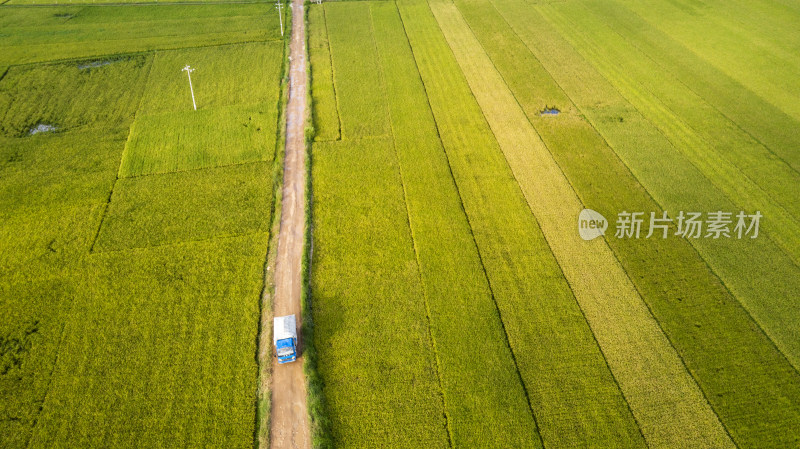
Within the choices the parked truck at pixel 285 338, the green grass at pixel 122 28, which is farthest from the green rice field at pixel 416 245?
the green grass at pixel 122 28

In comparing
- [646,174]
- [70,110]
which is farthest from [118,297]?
[646,174]

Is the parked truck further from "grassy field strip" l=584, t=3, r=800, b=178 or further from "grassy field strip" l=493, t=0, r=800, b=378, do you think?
"grassy field strip" l=584, t=3, r=800, b=178

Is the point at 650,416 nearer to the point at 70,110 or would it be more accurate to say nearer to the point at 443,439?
the point at 443,439

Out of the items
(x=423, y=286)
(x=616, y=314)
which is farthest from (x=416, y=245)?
(x=616, y=314)

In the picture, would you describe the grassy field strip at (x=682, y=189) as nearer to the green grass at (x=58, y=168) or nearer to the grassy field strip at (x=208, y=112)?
the grassy field strip at (x=208, y=112)

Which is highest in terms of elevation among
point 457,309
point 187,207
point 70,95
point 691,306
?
point 70,95
